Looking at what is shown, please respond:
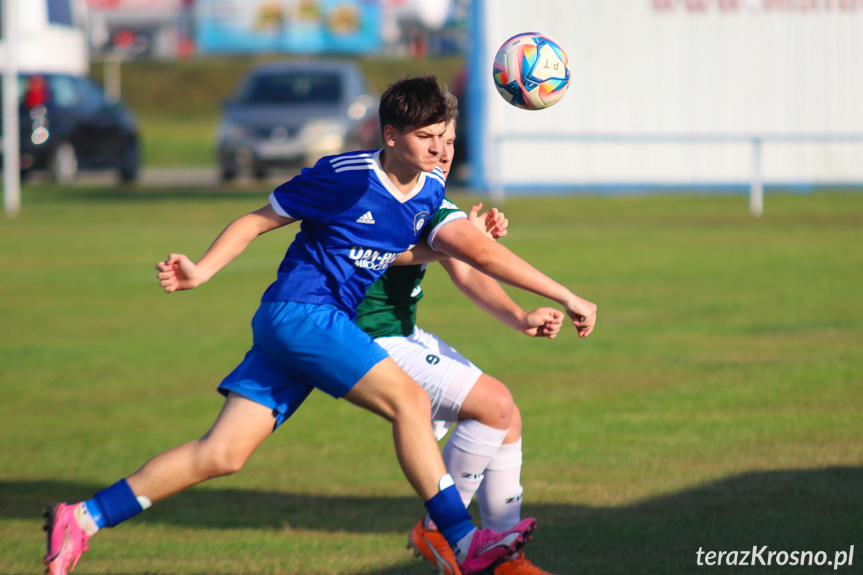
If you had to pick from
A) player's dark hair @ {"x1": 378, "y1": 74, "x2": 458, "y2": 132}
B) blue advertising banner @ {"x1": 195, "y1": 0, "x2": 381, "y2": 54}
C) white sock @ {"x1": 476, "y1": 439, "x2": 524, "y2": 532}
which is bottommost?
white sock @ {"x1": 476, "y1": 439, "x2": 524, "y2": 532}

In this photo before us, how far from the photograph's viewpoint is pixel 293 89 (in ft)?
78.4

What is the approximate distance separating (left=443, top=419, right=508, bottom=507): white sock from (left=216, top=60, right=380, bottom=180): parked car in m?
18.1

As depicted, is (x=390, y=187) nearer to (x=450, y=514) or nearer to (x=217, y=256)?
(x=217, y=256)

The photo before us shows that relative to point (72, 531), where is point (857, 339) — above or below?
below

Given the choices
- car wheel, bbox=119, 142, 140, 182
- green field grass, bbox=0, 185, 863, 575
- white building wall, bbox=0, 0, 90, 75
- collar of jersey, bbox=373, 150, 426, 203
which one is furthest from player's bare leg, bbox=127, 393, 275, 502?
white building wall, bbox=0, 0, 90, 75

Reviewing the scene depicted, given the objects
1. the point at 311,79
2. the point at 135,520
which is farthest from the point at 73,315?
the point at 311,79

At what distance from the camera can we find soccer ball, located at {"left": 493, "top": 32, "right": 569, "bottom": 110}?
16.1 feet

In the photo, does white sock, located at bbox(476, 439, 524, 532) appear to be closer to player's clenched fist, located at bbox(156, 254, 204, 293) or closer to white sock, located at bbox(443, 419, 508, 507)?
white sock, located at bbox(443, 419, 508, 507)

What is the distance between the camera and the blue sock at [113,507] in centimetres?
394

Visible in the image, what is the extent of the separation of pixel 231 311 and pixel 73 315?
148cm

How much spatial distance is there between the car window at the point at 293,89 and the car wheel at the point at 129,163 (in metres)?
3.57

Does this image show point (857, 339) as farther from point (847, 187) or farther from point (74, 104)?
point (74, 104)

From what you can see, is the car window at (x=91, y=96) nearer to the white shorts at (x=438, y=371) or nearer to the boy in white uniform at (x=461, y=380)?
the boy in white uniform at (x=461, y=380)

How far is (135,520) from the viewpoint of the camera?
518 cm
